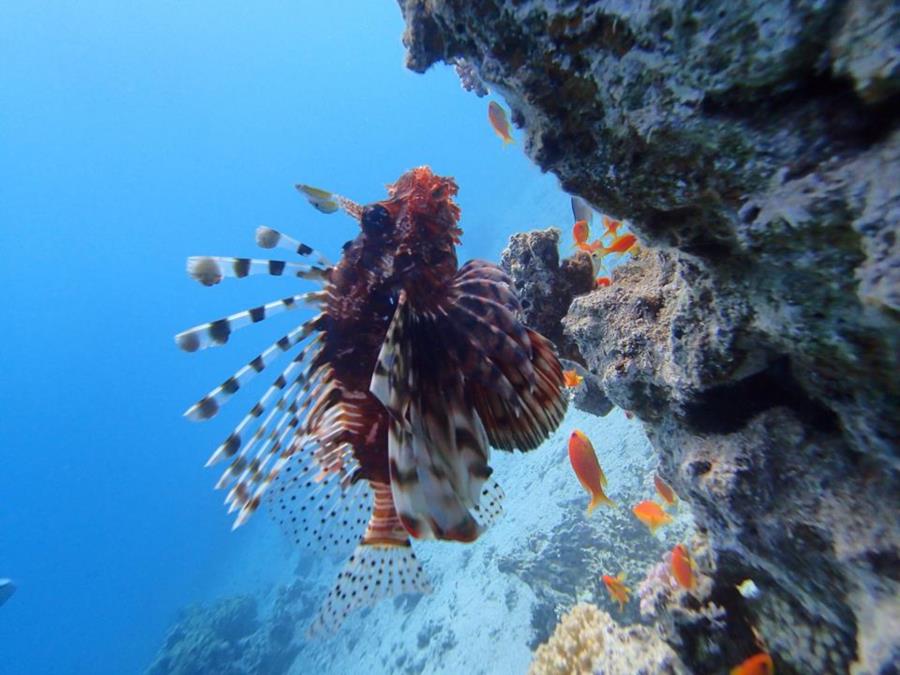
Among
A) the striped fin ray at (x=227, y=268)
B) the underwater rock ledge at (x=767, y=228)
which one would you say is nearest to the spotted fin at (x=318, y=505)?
the striped fin ray at (x=227, y=268)

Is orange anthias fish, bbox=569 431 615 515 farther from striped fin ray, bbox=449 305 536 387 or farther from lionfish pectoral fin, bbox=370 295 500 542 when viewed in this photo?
lionfish pectoral fin, bbox=370 295 500 542

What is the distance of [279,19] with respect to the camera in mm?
97312

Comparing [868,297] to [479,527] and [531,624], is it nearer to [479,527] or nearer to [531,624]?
[479,527]

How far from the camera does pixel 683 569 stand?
2.50 metres

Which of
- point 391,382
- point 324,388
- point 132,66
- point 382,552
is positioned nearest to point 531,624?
point 382,552

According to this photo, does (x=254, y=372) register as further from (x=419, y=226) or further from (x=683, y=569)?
(x=683, y=569)

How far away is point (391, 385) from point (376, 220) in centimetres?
98

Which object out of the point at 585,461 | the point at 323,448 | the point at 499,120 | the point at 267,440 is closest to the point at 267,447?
the point at 267,440

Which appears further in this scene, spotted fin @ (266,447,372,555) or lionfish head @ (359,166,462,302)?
spotted fin @ (266,447,372,555)

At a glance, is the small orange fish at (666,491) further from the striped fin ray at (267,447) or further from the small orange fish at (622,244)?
the striped fin ray at (267,447)

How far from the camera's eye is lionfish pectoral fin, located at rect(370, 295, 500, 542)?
1.62m

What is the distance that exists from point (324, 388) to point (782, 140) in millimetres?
2062

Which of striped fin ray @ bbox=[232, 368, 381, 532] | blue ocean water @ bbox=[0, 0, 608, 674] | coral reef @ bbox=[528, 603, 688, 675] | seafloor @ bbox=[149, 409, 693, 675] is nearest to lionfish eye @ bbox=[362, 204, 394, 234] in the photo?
striped fin ray @ bbox=[232, 368, 381, 532]

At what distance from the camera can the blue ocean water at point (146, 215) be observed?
178ft
